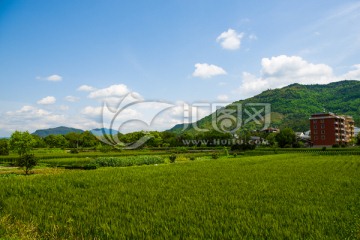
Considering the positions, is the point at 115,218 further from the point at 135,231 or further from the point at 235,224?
the point at 235,224

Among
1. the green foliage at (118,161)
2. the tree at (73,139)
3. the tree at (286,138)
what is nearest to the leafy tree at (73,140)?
the tree at (73,139)

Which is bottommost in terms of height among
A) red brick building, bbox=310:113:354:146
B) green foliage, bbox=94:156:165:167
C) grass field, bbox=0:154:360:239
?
green foliage, bbox=94:156:165:167

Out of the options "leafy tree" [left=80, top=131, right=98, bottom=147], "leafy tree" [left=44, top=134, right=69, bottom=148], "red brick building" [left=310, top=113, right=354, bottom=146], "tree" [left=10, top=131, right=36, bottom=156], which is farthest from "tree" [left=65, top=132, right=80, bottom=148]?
"red brick building" [left=310, top=113, right=354, bottom=146]

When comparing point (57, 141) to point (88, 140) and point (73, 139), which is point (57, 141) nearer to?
point (73, 139)

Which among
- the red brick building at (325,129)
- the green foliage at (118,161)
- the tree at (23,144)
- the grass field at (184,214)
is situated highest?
the red brick building at (325,129)

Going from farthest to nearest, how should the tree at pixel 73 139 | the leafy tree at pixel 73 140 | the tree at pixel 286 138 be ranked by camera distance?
the tree at pixel 73 139 < the leafy tree at pixel 73 140 < the tree at pixel 286 138

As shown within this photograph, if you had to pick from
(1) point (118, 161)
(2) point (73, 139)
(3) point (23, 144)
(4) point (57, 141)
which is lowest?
(1) point (118, 161)

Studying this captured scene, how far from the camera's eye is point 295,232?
715 cm

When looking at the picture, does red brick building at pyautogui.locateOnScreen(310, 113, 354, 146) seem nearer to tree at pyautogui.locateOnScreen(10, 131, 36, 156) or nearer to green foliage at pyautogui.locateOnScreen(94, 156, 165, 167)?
green foliage at pyautogui.locateOnScreen(94, 156, 165, 167)

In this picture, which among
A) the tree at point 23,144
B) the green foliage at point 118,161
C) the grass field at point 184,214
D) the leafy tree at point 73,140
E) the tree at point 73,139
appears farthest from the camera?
the tree at point 73,139

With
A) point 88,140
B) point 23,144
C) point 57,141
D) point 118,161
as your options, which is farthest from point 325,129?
point 57,141

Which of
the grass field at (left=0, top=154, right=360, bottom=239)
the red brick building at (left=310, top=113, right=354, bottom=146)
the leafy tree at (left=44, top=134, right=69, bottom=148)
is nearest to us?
the grass field at (left=0, top=154, right=360, bottom=239)

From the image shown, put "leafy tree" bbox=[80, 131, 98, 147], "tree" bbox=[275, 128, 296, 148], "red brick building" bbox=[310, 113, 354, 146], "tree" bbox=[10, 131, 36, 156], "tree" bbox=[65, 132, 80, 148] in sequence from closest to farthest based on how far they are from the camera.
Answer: "tree" bbox=[10, 131, 36, 156] → "tree" bbox=[275, 128, 296, 148] → "red brick building" bbox=[310, 113, 354, 146] → "leafy tree" bbox=[80, 131, 98, 147] → "tree" bbox=[65, 132, 80, 148]

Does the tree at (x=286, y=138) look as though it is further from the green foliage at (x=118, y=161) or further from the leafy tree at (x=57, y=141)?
the leafy tree at (x=57, y=141)
